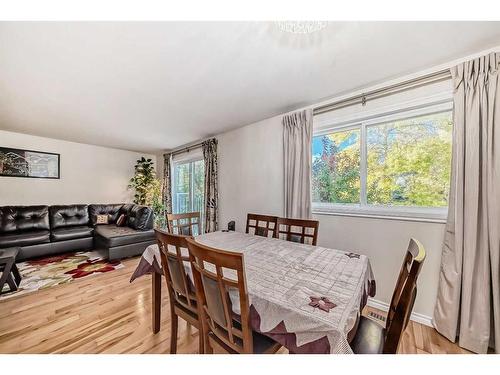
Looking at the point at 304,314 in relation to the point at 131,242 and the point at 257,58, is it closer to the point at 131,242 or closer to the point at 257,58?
the point at 257,58

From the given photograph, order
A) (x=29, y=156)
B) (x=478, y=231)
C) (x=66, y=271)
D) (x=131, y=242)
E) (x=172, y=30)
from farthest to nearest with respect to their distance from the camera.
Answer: (x=29, y=156) → (x=131, y=242) → (x=66, y=271) → (x=478, y=231) → (x=172, y=30)

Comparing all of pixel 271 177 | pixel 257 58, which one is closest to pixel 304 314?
pixel 257 58

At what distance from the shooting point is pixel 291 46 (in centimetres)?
146

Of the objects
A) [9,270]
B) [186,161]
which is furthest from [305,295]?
[186,161]

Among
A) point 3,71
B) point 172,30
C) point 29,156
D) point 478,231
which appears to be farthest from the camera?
point 29,156

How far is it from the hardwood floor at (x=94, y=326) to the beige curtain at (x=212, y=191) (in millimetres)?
1508

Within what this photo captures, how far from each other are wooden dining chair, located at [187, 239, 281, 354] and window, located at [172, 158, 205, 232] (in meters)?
3.10

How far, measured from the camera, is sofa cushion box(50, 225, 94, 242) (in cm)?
324

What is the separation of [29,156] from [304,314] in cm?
555

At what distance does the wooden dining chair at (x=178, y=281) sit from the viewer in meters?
1.09

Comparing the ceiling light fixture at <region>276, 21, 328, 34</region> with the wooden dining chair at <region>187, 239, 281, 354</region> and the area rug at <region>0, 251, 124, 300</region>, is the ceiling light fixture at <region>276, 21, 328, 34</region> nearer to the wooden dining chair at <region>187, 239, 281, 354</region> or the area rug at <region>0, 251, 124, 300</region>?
the wooden dining chair at <region>187, 239, 281, 354</region>

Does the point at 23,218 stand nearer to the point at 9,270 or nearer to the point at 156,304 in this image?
the point at 9,270

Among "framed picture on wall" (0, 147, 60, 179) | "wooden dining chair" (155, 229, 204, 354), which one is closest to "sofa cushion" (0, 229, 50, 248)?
"framed picture on wall" (0, 147, 60, 179)

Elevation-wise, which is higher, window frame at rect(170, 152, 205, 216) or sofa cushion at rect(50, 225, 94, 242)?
window frame at rect(170, 152, 205, 216)
